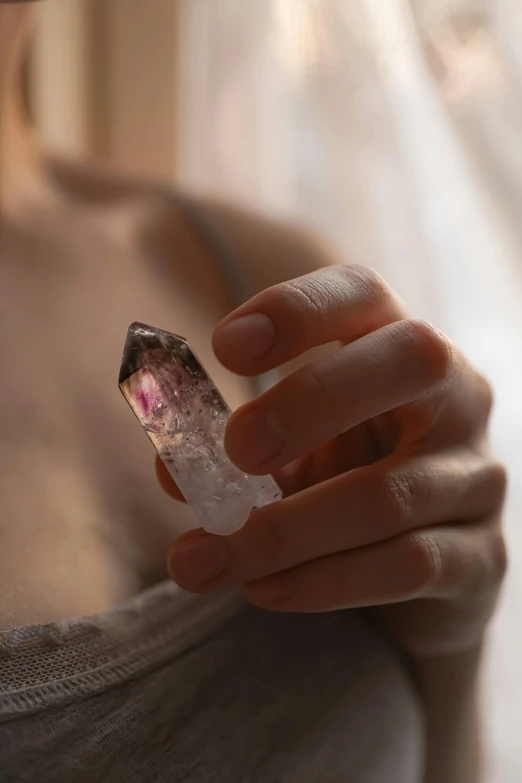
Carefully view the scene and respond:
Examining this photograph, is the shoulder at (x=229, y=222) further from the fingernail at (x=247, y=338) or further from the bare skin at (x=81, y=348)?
the fingernail at (x=247, y=338)

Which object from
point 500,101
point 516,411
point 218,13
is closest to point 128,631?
point 516,411

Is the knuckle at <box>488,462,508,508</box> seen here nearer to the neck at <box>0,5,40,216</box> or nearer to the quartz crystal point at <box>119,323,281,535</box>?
the quartz crystal point at <box>119,323,281,535</box>

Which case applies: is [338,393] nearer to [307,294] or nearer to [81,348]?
[307,294]

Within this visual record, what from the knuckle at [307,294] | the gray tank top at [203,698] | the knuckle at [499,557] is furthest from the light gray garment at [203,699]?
the knuckle at [307,294]

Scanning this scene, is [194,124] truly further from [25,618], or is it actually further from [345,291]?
[25,618]

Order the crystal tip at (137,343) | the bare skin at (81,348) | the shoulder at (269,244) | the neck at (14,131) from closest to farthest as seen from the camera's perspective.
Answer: the crystal tip at (137,343), the bare skin at (81,348), the neck at (14,131), the shoulder at (269,244)

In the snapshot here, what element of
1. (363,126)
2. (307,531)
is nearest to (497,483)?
(307,531)

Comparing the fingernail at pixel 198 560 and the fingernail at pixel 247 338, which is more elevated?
the fingernail at pixel 247 338
